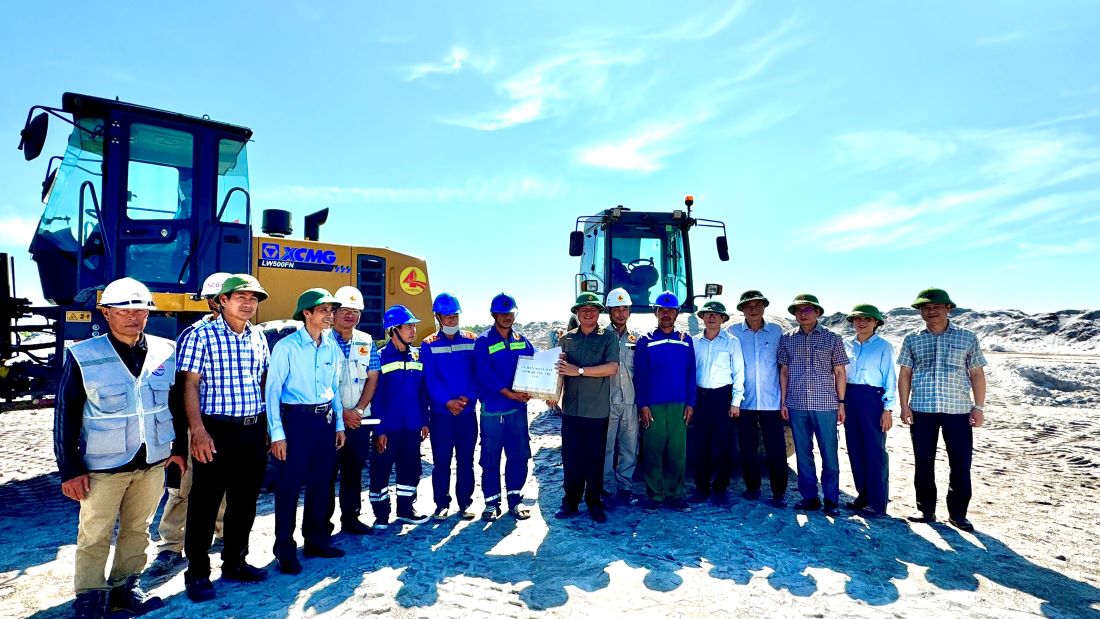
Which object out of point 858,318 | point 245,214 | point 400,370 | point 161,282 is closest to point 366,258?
point 245,214

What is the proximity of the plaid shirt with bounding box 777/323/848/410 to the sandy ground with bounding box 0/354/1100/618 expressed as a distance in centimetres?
93

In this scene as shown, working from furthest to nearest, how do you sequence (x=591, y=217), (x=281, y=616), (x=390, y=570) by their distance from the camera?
(x=591, y=217) → (x=390, y=570) → (x=281, y=616)

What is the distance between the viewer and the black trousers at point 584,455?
4.76 m

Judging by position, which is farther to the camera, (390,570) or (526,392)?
(526,392)

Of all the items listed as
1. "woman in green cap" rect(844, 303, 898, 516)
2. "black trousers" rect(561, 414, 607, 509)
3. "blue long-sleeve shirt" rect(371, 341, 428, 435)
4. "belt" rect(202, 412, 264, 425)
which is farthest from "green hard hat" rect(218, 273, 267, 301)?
"woman in green cap" rect(844, 303, 898, 516)

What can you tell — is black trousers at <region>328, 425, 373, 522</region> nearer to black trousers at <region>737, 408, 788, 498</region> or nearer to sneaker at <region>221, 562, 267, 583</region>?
sneaker at <region>221, 562, 267, 583</region>

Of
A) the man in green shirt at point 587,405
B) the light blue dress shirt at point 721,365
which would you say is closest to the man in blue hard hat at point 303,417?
the man in green shirt at point 587,405

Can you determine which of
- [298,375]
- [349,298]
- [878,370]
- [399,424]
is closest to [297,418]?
[298,375]

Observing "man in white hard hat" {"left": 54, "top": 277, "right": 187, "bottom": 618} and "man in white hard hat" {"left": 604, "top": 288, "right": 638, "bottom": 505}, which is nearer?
"man in white hard hat" {"left": 54, "top": 277, "right": 187, "bottom": 618}

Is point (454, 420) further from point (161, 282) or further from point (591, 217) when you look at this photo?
point (591, 217)

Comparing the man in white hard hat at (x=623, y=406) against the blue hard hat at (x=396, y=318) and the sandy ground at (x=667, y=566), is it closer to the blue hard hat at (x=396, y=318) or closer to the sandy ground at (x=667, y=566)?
the sandy ground at (x=667, y=566)

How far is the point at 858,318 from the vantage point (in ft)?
16.7

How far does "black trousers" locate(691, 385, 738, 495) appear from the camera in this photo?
16.9 feet

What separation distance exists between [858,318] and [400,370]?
3.93m
